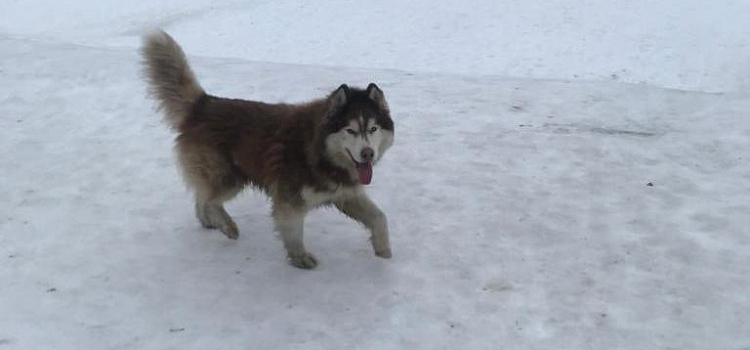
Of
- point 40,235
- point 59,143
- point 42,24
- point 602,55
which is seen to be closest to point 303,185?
point 40,235

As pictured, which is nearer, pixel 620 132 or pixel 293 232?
pixel 293 232

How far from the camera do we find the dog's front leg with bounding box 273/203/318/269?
215 inches

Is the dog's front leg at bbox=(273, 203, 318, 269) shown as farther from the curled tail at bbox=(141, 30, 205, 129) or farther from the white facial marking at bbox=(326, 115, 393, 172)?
the curled tail at bbox=(141, 30, 205, 129)

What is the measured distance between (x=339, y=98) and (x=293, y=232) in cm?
112

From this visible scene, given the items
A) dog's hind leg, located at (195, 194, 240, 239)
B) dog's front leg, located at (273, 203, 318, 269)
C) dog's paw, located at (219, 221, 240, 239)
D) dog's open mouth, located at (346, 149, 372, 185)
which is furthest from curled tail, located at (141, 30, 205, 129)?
dog's open mouth, located at (346, 149, 372, 185)

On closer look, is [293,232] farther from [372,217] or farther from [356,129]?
[356,129]

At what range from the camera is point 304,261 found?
5.66m

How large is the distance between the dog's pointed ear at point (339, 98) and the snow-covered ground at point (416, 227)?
4.34 feet

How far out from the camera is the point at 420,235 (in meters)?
6.21

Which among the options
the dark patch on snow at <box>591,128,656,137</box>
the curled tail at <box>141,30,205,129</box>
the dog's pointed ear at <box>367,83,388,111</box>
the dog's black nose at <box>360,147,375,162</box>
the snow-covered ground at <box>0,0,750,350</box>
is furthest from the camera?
the dark patch on snow at <box>591,128,656,137</box>

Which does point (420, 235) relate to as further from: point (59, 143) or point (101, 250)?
point (59, 143)

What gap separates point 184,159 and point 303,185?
1269 millimetres

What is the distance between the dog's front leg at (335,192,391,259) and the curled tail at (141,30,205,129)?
159cm

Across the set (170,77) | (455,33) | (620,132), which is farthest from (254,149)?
(455,33)
